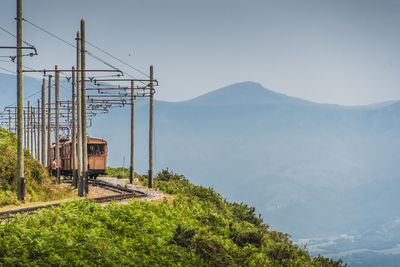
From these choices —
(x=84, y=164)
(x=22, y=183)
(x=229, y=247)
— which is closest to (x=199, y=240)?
(x=229, y=247)

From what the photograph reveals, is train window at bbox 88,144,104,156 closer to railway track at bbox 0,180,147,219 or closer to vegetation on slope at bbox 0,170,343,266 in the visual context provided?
railway track at bbox 0,180,147,219

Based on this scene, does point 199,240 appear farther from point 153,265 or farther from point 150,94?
point 150,94

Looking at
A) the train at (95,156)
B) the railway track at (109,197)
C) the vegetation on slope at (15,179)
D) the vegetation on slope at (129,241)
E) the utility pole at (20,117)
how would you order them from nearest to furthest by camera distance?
the vegetation on slope at (129,241), the railway track at (109,197), the utility pole at (20,117), the vegetation on slope at (15,179), the train at (95,156)

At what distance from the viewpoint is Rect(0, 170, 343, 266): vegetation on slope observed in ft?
35.3

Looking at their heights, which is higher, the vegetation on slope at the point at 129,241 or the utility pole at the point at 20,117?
the utility pole at the point at 20,117

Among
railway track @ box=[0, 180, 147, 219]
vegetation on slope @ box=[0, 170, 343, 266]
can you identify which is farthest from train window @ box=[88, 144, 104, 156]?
vegetation on slope @ box=[0, 170, 343, 266]

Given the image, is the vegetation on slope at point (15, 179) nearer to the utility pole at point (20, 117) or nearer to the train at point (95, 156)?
the utility pole at point (20, 117)

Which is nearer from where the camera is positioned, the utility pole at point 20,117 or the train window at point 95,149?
the utility pole at point 20,117

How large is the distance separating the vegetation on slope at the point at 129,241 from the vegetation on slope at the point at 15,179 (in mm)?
6771

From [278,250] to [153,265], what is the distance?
540 centimetres

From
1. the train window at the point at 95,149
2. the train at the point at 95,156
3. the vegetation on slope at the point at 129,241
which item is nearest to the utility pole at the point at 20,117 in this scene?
the vegetation on slope at the point at 129,241

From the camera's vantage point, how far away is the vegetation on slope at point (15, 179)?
22263mm

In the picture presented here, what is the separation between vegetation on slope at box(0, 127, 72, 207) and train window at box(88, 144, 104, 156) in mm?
11071

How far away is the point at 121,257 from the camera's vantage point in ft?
36.8
